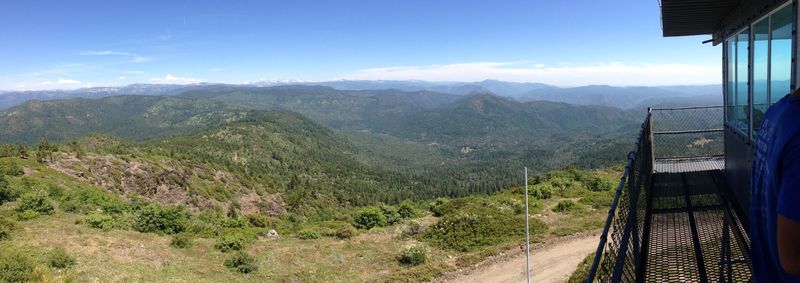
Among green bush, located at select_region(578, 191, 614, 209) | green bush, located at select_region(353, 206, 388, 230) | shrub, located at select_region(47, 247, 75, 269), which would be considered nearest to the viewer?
shrub, located at select_region(47, 247, 75, 269)

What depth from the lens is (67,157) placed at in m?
31.5

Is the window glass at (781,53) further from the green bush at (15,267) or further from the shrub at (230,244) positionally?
the shrub at (230,244)

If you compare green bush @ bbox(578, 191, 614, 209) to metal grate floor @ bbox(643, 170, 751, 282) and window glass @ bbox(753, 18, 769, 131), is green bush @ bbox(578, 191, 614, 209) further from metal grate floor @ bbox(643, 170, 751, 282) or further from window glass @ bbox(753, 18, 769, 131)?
window glass @ bbox(753, 18, 769, 131)

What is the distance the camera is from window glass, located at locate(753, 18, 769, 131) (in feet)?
18.2

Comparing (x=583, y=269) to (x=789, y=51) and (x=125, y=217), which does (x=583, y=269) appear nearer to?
(x=789, y=51)

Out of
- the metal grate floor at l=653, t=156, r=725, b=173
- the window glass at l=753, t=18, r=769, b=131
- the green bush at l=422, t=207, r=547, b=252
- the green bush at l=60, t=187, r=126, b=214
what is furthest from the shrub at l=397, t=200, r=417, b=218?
the window glass at l=753, t=18, r=769, b=131

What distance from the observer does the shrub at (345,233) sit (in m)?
16.5

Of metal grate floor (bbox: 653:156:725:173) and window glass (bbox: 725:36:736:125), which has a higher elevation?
window glass (bbox: 725:36:736:125)

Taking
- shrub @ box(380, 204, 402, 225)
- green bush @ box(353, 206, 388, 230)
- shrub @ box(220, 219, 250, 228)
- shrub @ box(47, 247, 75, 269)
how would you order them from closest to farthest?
shrub @ box(47, 247, 75, 269) < green bush @ box(353, 206, 388, 230) < shrub @ box(380, 204, 402, 225) < shrub @ box(220, 219, 250, 228)

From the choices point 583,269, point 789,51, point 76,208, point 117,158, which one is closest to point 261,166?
point 117,158

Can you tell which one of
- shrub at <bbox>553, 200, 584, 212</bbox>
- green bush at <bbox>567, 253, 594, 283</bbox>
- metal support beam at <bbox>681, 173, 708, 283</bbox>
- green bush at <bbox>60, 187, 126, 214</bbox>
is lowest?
shrub at <bbox>553, 200, 584, 212</bbox>

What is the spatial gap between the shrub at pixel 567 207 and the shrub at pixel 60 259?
16.5 meters

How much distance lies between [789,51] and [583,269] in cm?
721

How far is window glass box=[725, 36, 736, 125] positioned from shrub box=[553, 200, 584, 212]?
10250mm
